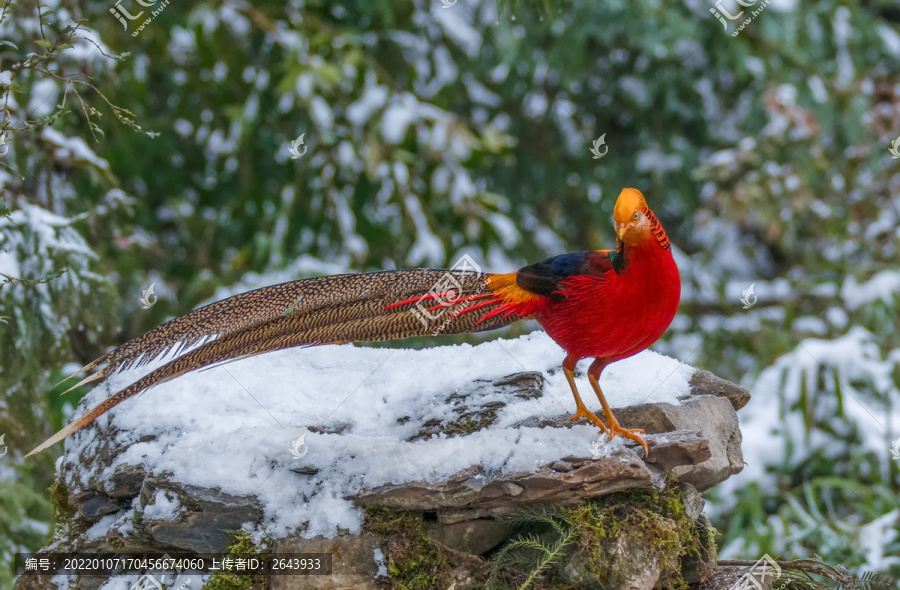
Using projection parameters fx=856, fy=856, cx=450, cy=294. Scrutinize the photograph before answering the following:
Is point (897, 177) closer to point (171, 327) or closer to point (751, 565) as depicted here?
point (751, 565)

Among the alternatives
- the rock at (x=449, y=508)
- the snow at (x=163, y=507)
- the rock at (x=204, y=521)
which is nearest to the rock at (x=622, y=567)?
the rock at (x=449, y=508)

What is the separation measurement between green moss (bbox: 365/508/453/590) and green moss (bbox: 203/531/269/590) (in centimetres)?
26

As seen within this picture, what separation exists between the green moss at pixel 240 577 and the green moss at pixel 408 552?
0.85 feet

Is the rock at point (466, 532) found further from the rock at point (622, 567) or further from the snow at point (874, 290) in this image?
the snow at point (874, 290)

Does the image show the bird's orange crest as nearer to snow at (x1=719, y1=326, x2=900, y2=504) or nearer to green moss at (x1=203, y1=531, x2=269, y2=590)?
green moss at (x1=203, y1=531, x2=269, y2=590)

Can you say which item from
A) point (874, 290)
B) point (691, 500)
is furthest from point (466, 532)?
point (874, 290)

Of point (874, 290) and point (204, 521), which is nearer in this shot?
point (204, 521)

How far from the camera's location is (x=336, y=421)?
2352mm

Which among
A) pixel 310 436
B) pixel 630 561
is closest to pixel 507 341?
pixel 310 436

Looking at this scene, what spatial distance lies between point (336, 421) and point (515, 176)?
361 centimetres

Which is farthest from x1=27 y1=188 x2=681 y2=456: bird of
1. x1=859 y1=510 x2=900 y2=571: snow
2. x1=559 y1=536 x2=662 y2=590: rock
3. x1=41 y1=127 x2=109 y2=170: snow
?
x1=859 y1=510 x2=900 y2=571: snow

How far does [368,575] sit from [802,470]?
2.97 meters

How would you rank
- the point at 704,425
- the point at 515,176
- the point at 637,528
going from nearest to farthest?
the point at 637,528
the point at 704,425
the point at 515,176

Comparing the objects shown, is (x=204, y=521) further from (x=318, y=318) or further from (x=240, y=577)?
(x=318, y=318)
